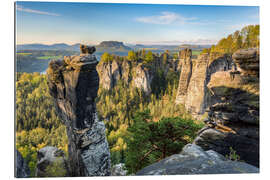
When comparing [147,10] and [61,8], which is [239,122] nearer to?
[147,10]

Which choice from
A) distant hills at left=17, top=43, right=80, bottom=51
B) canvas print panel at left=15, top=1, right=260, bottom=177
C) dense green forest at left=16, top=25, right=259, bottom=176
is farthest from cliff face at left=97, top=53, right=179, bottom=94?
distant hills at left=17, top=43, right=80, bottom=51

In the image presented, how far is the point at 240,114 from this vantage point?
10.4 feet

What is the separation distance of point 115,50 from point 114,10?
955 mm

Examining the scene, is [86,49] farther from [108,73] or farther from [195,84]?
[195,84]

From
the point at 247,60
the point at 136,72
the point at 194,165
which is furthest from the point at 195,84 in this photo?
the point at 194,165

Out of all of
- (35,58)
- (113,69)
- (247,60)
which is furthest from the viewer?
(113,69)

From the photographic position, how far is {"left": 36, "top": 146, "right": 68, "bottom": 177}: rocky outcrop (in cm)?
354

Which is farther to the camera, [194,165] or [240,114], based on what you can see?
[240,114]

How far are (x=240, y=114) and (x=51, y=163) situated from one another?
464cm

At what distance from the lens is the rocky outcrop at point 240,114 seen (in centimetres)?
313

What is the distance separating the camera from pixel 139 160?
352 centimetres

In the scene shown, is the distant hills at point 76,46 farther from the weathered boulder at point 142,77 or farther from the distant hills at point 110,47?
the weathered boulder at point 142,77

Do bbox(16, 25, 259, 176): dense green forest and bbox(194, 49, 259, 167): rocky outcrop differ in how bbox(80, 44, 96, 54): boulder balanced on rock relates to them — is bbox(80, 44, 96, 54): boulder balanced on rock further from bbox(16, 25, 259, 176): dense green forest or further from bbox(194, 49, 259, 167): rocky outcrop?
bbox(194, 49, 259, 167): rocky outcrop

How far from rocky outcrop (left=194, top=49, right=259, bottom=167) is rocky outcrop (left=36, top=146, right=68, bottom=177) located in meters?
3.32
